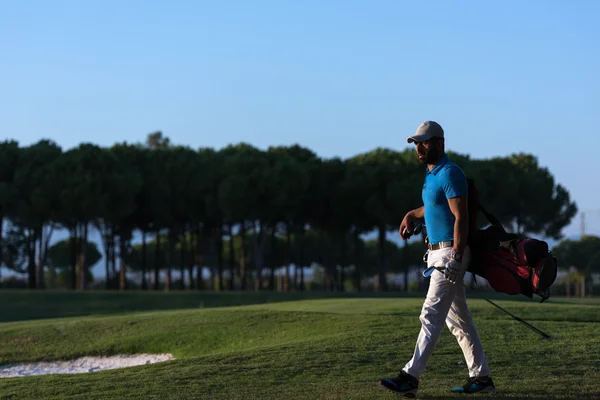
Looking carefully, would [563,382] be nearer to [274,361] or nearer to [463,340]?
[463,340]

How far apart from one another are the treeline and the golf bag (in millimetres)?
56108

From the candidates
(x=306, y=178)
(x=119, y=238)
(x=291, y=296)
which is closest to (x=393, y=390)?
(x=291, y=296)

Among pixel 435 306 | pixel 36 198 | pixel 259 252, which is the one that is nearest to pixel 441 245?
pixel 435 306

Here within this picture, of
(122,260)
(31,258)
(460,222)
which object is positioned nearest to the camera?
(460,222)

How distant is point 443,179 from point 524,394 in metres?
2.55

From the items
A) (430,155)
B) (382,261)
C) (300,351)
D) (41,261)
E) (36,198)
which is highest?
(36,198)

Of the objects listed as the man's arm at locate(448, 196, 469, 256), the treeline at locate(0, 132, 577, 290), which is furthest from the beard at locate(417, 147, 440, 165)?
the treeline at locate(0, 132, 577, 290)

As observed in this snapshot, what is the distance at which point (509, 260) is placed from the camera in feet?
33.2

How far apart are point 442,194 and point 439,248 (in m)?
0.59

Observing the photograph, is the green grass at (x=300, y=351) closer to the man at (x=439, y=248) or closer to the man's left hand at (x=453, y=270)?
the man at (x=439, y=248)

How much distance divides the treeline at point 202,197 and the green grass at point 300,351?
134 feet

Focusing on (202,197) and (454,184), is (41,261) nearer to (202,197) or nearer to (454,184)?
(202,197)

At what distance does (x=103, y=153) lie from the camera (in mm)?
68750

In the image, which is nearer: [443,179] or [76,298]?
[443,179]
